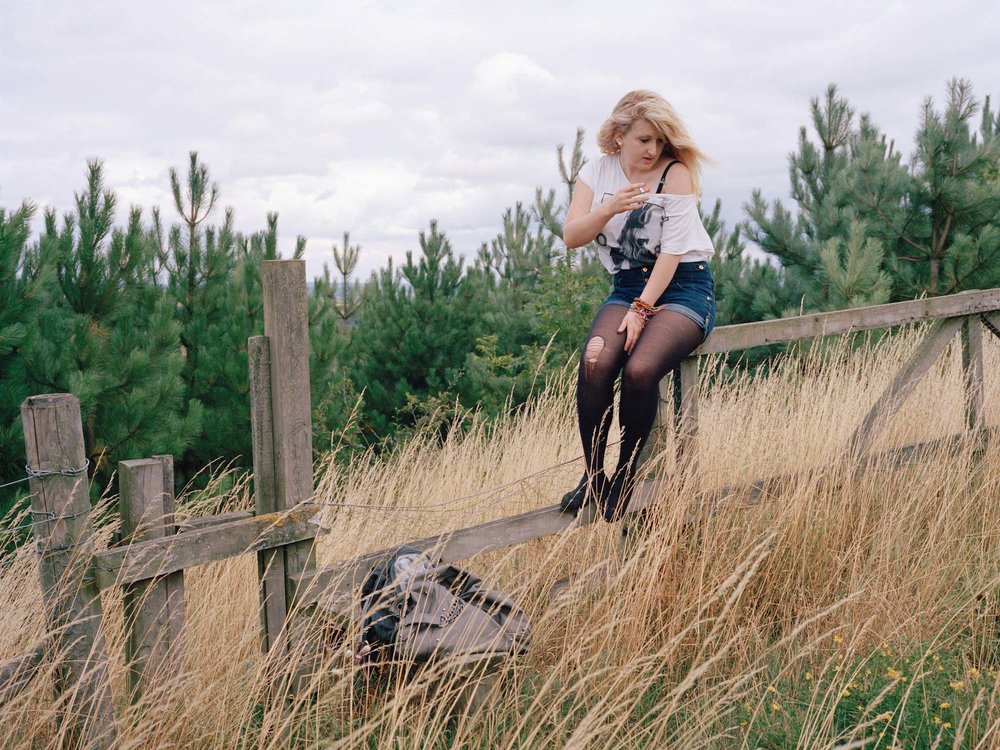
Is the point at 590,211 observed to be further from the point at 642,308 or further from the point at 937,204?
the point at 937,204

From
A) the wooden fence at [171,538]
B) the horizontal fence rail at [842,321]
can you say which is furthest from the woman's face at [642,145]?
the wooden fence at [171,538]

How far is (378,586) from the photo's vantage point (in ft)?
8.98

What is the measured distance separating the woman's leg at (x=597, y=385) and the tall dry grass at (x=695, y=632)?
0.19 meters

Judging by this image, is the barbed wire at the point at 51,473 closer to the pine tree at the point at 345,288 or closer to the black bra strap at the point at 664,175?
the black bra strap at the point at 664,175

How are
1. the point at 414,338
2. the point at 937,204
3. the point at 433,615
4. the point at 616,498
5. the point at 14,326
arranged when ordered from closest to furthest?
the point at 433,615 → the point at 616,498 → the point at 14,326 → the point at 937,204 → the point at 414,338

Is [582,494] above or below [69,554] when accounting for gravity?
below

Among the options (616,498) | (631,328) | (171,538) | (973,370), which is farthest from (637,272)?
(973,370)

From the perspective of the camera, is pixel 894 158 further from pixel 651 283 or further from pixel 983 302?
pixel 651 283

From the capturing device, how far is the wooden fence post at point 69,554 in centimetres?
235

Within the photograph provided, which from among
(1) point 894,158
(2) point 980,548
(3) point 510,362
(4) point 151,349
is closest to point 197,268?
(4) point 151,349

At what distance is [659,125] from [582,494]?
4.52 ft

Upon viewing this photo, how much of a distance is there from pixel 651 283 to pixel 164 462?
5.71ft

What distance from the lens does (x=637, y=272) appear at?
11.1ft

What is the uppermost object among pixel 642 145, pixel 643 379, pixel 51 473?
pixel 642 145
